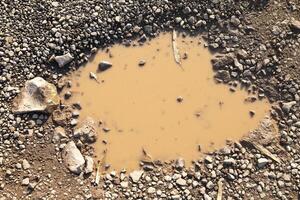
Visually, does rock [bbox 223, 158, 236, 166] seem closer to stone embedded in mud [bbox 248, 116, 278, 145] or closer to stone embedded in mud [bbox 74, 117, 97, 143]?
stone embedded in mud [bbox 248, 116, 278, 145]

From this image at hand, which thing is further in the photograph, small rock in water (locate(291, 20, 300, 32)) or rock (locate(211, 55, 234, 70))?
small rock in water (locate(291, 20, 300, 32))

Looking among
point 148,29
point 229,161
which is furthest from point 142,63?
point 229,161

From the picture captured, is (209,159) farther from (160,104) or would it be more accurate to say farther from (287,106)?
(287,106)

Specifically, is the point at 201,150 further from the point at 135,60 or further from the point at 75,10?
the point at 75,10

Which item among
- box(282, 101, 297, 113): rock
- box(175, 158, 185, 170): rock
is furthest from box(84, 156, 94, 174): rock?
box(282, 101, 297, 113): rock

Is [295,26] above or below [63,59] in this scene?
above
